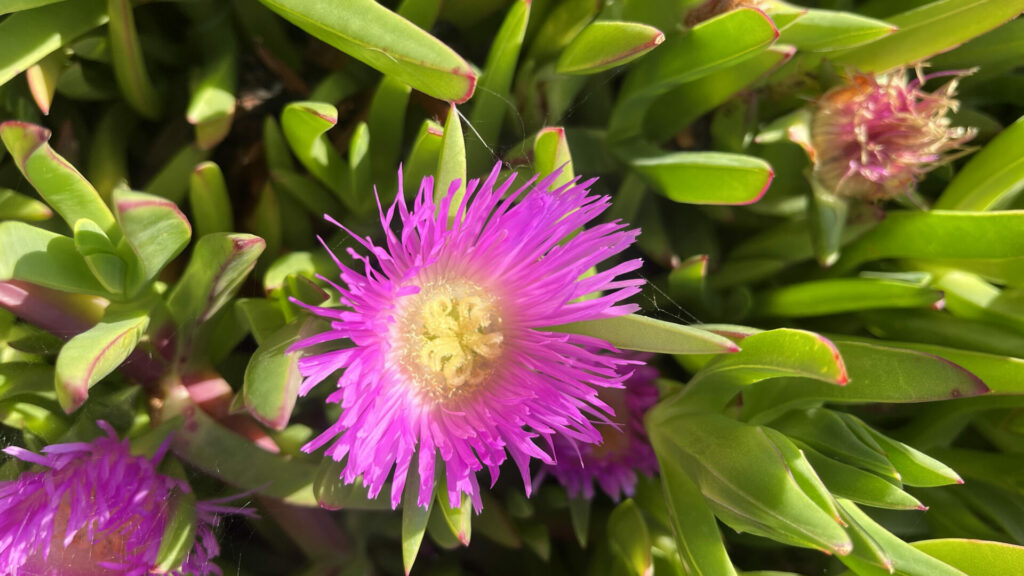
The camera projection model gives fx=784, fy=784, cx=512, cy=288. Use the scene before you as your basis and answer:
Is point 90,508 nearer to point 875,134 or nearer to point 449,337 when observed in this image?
point 449,337

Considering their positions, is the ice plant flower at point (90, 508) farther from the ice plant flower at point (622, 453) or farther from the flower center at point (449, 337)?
the ice plant flower at point (622, 453)

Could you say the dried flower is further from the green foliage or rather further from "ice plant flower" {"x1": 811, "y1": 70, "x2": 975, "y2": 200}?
"ice plant flower" {"x1": 811, "y1": 70, "x2": 975, "y2": 200}

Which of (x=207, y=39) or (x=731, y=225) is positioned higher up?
(x=207, y=39)

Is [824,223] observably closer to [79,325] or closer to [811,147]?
[811,147]

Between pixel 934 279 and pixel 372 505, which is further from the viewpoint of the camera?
pixel 934 279

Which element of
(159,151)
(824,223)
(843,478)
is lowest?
(843,478)

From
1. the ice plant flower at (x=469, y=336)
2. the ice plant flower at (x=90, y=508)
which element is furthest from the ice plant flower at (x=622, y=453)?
the ice plant flower at (x=90, y=508)

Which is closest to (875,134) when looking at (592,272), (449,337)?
(592,272)

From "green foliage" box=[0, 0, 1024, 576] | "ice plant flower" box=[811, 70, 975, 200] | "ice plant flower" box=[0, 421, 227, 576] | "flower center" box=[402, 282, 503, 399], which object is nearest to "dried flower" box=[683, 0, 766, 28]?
"green foliage" box=[0, 0, 1024, 576]

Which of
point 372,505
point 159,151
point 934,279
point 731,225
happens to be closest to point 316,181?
point 159,151
